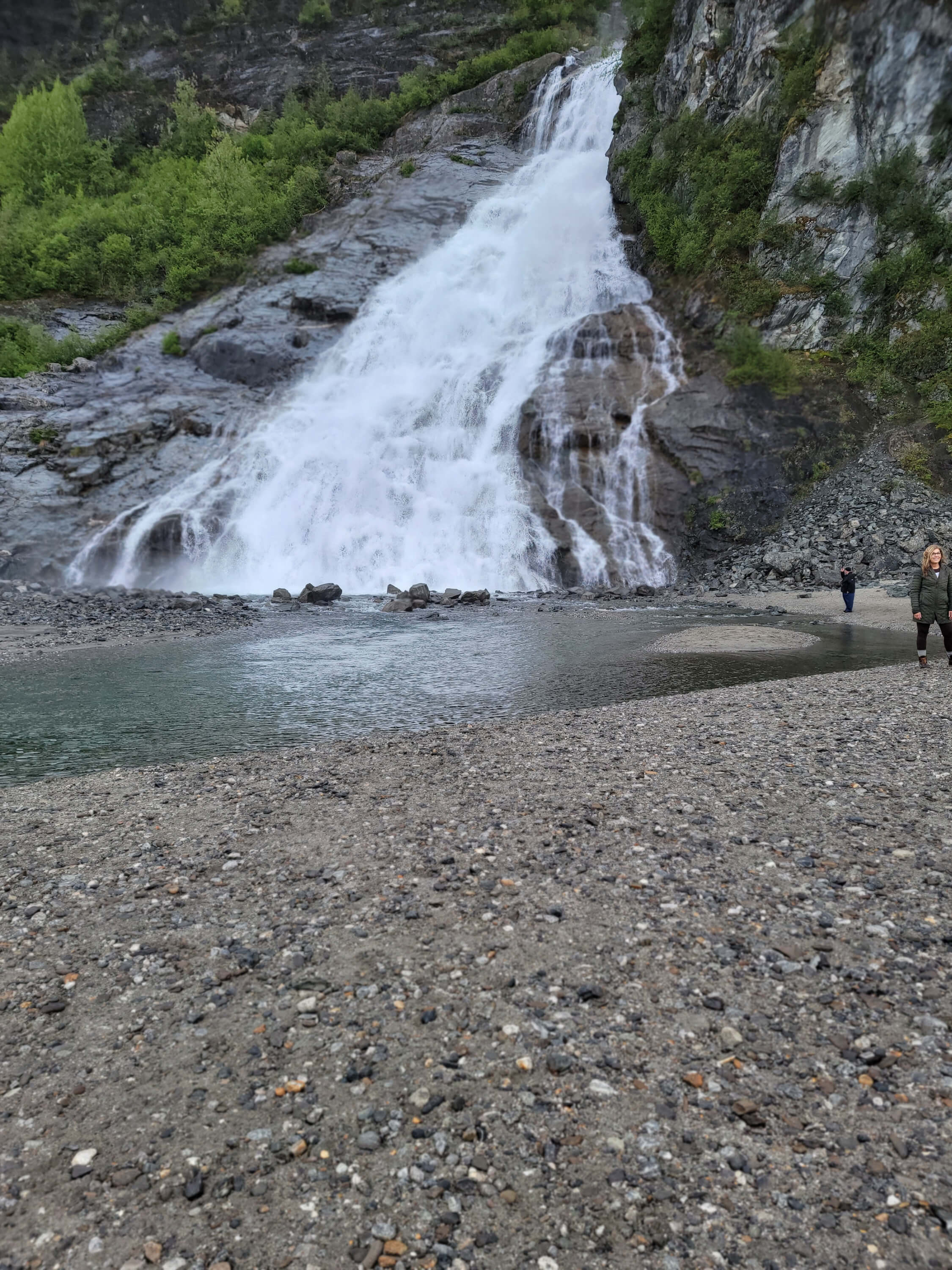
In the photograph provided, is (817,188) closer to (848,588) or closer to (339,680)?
(848,588)

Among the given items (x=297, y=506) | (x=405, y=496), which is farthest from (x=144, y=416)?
(x=405, y=496)

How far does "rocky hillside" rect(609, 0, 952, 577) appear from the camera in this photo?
2722 centimetres

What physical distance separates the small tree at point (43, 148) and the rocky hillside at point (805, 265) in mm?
50954

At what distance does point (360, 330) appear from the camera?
38.4 m

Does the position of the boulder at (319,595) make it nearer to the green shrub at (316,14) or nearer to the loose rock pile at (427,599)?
the loose rock pile at (427,599)

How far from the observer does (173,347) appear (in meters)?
38.7

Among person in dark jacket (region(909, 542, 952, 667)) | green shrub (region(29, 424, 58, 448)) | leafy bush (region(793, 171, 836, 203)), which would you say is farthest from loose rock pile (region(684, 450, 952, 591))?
green shrub (region(29, 424, 58, 448))

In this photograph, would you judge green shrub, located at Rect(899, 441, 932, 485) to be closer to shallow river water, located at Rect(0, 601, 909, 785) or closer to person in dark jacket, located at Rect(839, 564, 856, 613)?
person in dark jacket, located at Rect(839, 564, 856, 613)

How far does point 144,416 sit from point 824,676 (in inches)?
1251

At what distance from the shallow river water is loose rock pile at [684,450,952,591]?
613cm

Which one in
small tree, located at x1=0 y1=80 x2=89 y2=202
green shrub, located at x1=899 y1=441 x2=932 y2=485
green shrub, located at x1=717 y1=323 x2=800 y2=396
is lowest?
green shrub, located at x1=899 y1=441 x2=932 y2=485

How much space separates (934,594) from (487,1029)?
36.3 ft

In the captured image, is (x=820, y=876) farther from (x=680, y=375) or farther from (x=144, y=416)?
(x=144, y=416)

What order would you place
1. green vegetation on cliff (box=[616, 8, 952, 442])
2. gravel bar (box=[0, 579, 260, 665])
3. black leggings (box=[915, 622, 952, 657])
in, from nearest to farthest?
black leggings (box=[915, 622, 952, 657]) → gravel bar (box=[0, 579, 260, 665]) → green vegetation on cliff (box=[616, 8, 952, 442])
